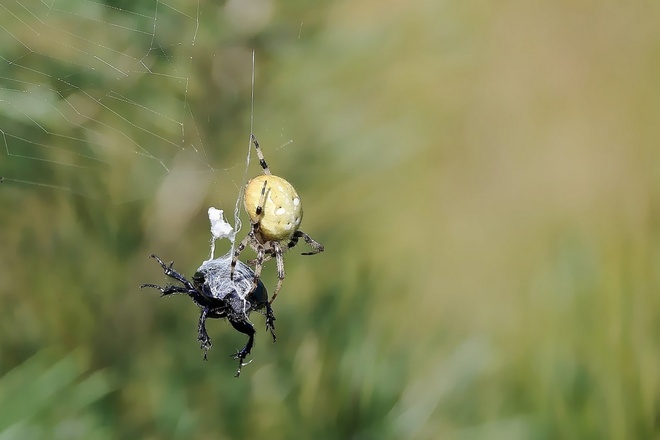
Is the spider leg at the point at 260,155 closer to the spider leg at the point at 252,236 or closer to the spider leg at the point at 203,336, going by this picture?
the spider leg at the point at 252,236

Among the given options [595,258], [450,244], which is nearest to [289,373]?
[595,258]

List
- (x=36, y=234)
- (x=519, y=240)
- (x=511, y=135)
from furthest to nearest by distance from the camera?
(x=511, y=135) < (x=519, y=240) < (x=36, y=234)

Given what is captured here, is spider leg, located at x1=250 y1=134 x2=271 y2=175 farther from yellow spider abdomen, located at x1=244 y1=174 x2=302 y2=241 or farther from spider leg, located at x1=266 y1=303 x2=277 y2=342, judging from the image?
spider leg, located at x1=266 y1=303 x2=277 y2=342

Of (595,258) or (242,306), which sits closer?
(595,258)

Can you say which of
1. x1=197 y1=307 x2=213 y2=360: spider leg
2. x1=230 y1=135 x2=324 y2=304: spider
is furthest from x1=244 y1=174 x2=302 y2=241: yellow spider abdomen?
x1=197 y1=307 x2=213 y2=360: spider leg

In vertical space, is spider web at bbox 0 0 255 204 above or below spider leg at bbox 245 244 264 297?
above

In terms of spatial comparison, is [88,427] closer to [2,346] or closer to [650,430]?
[2,346]

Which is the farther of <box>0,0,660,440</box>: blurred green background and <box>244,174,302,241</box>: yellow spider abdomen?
<box>244,174,302,241</box>: yellow spider abdomen

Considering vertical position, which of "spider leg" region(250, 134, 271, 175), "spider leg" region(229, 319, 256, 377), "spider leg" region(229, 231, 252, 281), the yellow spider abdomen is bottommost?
"spider leg" region(229, 319, 256, 377)
